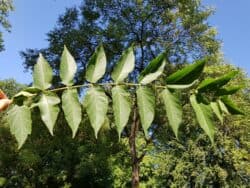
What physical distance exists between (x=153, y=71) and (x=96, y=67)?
8 centimetres

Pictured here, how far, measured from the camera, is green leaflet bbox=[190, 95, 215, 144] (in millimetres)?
603

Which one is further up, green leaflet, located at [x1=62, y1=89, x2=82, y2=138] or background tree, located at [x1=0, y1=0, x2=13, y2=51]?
background tree, located at [x1=0, y1=0, x2=13, y2=51]

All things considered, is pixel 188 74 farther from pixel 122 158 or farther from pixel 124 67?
pixel 122 158

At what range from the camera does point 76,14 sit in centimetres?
2023

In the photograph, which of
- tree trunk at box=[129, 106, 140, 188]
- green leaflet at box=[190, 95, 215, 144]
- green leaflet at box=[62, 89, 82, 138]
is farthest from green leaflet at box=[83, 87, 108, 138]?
tree trunk at box=[129, 106, 140, 188]

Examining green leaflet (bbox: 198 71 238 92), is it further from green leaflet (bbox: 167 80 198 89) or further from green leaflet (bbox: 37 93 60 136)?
green leaflet (bbox: 37 93 60 136)

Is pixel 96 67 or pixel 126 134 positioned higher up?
pixel 126 134

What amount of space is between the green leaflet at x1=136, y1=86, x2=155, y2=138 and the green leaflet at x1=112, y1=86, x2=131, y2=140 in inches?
0.6

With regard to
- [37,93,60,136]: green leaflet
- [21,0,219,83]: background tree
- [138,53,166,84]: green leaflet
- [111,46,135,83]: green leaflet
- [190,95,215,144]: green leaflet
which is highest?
[21,0,219,83]: background tree

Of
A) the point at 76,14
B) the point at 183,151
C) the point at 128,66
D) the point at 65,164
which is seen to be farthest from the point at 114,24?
the point at 128,66

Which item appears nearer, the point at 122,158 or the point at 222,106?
the point at 222,106

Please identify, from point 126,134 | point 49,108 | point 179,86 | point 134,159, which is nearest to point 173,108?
point 179,86

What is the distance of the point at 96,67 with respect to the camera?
68cm

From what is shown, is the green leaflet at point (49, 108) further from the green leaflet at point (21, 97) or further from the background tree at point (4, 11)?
the background tree at point (4, 11)
